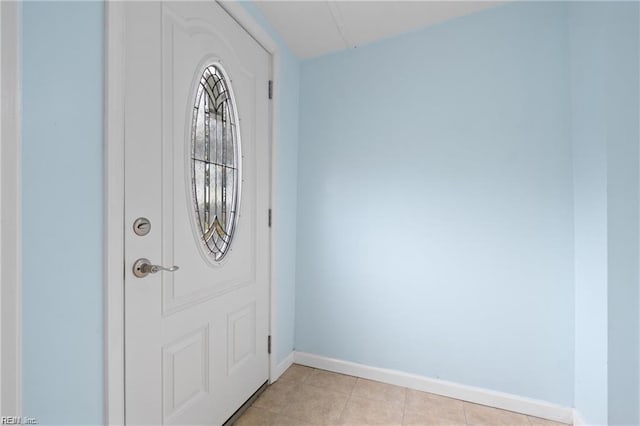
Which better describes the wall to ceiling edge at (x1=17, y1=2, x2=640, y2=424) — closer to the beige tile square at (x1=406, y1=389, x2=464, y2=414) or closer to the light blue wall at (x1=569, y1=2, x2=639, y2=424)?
the light blue wall at (x1=569, y1=2, x2=639, y2=424)

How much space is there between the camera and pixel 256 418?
1.64 meters

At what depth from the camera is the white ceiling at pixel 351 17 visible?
5.78 ft

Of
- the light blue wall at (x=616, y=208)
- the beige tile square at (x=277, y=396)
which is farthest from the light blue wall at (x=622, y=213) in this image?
the beige tile square at (x=277, y=396)

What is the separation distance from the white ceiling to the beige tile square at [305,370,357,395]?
7.69 feet

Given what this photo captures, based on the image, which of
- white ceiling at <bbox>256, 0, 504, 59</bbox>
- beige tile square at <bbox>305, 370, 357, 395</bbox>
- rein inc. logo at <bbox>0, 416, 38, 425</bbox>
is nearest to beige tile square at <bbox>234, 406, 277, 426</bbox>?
beige tile square at <bbox>305, 370, 357, 395</bbox>

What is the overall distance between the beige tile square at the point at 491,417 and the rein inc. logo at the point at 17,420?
1904 millimetres

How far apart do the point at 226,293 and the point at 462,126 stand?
1.73 metres

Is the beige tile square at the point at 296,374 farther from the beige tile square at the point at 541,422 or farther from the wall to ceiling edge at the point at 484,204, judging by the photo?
the beige tile square at the point at 541,422

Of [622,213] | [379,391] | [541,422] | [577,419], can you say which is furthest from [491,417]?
[622,213]

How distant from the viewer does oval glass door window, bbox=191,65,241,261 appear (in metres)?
1.40

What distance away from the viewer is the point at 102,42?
97 centimetres

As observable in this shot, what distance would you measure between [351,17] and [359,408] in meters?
2.38

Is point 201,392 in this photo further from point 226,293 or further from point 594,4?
point 594,4

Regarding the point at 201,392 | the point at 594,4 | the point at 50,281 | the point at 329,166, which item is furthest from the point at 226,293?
the point at 594,4
